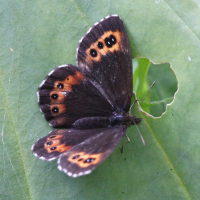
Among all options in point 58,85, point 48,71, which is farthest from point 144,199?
point 48,71

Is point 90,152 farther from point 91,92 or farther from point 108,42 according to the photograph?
point 108,42

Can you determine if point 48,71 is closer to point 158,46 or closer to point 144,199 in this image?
point 158,46

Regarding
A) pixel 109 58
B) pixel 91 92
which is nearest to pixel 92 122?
pixel 91 92

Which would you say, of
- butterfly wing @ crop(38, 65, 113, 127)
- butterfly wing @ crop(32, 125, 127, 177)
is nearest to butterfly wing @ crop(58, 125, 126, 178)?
butterfly wing @ crop(32, 125, 127, 177)

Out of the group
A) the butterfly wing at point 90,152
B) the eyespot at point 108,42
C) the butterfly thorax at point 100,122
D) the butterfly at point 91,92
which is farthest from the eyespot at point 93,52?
the butterfly wing at point 90,152

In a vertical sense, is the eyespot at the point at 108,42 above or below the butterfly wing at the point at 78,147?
above

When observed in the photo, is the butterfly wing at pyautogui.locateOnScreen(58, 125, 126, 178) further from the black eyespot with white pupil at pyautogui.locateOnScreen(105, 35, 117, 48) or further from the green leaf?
the black eyespot with white pupil at pyautogui.locateOnScreen(105, 35, 117, 48)

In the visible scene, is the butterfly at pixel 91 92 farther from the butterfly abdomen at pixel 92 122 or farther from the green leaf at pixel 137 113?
the green leaf at pixel 137 113
